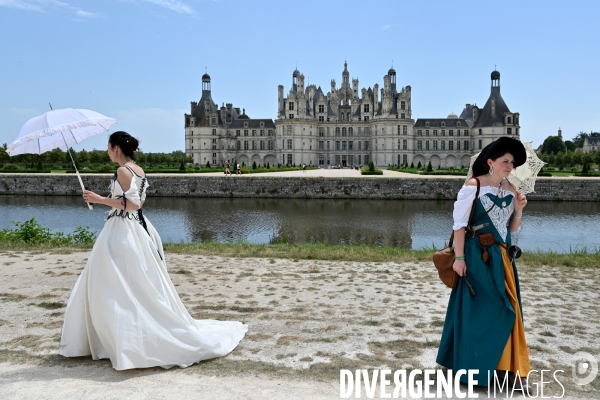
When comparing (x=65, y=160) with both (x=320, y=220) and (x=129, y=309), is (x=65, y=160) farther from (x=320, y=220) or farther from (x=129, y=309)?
(x=129, y=309)

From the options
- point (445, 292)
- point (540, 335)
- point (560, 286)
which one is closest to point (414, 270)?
point (445, 292)

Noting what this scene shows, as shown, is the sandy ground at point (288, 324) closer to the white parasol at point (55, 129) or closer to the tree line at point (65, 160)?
the white parasol at point (55, 129)

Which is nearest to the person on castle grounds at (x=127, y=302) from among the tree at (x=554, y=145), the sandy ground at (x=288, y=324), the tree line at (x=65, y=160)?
the sandy ground at (x=288, y=324)

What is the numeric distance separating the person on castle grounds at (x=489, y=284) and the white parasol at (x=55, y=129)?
264 centimetres

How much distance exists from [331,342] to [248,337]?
66 centimetres

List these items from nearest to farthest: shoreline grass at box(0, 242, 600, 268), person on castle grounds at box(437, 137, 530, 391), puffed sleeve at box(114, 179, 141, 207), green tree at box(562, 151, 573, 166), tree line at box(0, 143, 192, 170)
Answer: person on castle grounds at box(437, 137, 530, 391) < puffed sleeve at box(114, 179, 141, 207) < shoreline grass at box(0, 242, 600, 268) < tree line at box(0, 143, 192, 170) < green tree at box(562, 151, 573, 166)

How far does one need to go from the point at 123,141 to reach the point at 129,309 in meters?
1.18

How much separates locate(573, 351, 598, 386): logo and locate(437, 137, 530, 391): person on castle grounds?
43cm

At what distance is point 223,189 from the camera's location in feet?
89.9

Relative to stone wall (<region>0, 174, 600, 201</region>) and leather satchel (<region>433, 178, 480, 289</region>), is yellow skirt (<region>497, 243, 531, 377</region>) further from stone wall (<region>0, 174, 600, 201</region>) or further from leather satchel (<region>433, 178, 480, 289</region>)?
stone wall (<region>0, 174, 600, 201</region>)

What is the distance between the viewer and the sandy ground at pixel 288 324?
3.05 metres

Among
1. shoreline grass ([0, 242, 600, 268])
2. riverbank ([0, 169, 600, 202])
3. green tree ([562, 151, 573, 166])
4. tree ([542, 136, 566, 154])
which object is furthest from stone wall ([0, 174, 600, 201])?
tree ([542, 136, 566, 154])

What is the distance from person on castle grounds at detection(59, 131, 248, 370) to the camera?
3.30 m

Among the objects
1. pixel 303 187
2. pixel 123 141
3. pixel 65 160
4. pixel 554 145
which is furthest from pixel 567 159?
pixel 123 141
